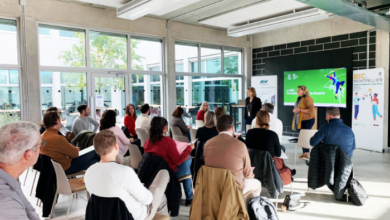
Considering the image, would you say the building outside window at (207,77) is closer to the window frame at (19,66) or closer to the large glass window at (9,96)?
the window frame at (19,66)

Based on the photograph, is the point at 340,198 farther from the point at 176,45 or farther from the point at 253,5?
the point at 176,45

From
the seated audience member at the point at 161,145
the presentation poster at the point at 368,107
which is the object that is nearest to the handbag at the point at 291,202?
the seated audience member at the point at 161,145

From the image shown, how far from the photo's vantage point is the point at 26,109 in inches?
253

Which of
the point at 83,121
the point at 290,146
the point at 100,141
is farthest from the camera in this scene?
the point at 290,146

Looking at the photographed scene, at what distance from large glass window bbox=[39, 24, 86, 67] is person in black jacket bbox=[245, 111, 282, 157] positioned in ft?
17.7

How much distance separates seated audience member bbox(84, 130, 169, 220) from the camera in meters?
1.96

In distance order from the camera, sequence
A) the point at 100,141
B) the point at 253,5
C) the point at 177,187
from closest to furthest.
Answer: the point at 100,141, the point at 177,187, the point at 253,5

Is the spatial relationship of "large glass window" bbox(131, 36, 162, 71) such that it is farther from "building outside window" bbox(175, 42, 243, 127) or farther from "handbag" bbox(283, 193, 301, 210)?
"handbag" bbox(283, 193, 301, 210)

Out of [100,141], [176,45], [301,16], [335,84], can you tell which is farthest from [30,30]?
[335,84]

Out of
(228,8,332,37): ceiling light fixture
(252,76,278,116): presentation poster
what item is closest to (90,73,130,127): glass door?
(228,8,332,37): ceiling light fixture

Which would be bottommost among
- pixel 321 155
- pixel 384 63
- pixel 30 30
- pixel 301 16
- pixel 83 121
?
pixel 321 155

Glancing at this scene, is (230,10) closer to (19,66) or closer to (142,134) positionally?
(142,134)

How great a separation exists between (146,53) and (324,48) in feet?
17.3

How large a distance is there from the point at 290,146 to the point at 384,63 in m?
3.15
